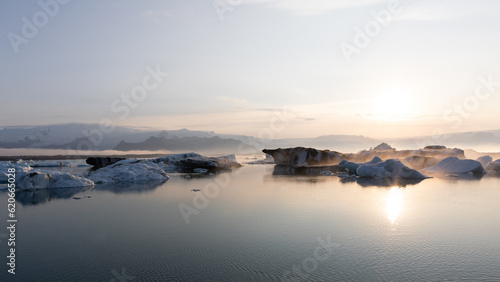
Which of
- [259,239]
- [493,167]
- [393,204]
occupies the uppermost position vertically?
[493,167]

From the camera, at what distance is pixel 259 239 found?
9250 millimetres

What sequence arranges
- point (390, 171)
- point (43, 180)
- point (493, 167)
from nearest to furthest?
point (43, 180), point (390, 171), point (493, 167)

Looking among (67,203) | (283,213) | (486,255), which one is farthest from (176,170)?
(486,255)

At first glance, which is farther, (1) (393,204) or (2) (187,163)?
(2) (187,163)

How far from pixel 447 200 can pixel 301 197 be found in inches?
281

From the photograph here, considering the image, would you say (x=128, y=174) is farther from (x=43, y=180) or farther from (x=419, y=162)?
(x=419, y=162)

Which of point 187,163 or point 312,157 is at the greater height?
point 312,157

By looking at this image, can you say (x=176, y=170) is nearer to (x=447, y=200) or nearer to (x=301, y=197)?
(x=301, y=197)

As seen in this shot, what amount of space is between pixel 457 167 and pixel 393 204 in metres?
21.6

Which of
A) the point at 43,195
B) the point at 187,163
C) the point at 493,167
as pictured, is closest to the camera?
the point at 43,195

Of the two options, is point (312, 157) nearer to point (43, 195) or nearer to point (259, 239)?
point (43, 195)

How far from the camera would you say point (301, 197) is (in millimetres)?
17250

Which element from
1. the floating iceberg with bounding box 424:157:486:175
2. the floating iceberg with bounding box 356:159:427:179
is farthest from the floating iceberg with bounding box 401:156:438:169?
the floating iceberg with bounding box 356:159:427:179

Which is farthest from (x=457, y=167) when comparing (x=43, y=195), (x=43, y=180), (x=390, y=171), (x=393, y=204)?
(x=43, y=180)
